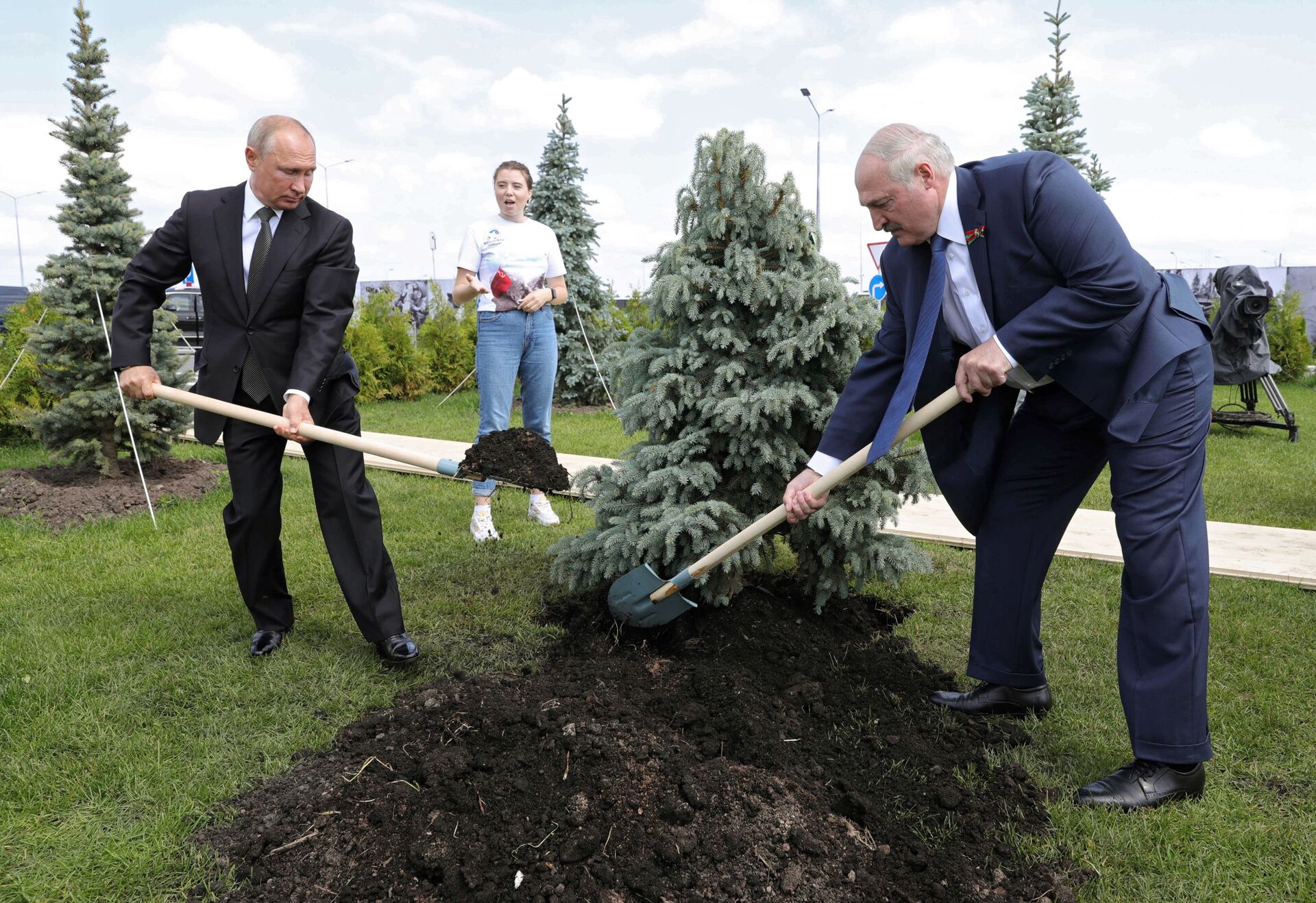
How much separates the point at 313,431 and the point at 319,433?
1.3 inches

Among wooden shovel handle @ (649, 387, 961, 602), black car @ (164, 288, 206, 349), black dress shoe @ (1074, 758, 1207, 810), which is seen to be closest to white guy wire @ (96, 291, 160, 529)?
wooden shovel handle @ (649, 387, 961, 602)

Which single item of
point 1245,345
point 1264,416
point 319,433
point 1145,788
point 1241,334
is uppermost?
point 1241,334

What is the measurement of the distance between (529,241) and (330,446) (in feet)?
8.67

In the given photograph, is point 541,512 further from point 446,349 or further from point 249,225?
point 446,349

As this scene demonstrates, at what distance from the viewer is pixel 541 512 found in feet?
21.2

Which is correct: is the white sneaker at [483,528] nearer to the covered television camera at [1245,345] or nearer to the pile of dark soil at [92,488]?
the pile of dark soil at [92,488]

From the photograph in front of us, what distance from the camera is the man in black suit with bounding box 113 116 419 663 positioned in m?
3.97

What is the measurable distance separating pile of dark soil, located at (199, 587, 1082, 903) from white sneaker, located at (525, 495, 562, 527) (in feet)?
8.70

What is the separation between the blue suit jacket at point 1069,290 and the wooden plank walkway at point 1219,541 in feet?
7.57

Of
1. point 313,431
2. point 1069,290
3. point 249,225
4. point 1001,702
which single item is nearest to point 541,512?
point 313,431

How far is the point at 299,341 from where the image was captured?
399 cm

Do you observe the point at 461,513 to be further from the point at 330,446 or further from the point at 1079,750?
the point at 1079,750

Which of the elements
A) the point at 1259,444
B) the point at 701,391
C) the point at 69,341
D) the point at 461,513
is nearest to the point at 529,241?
the point at 461,513

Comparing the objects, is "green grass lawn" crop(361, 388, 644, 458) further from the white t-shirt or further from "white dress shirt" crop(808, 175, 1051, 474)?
"white dress shirt" crop(808, 175, 1051, 474)
